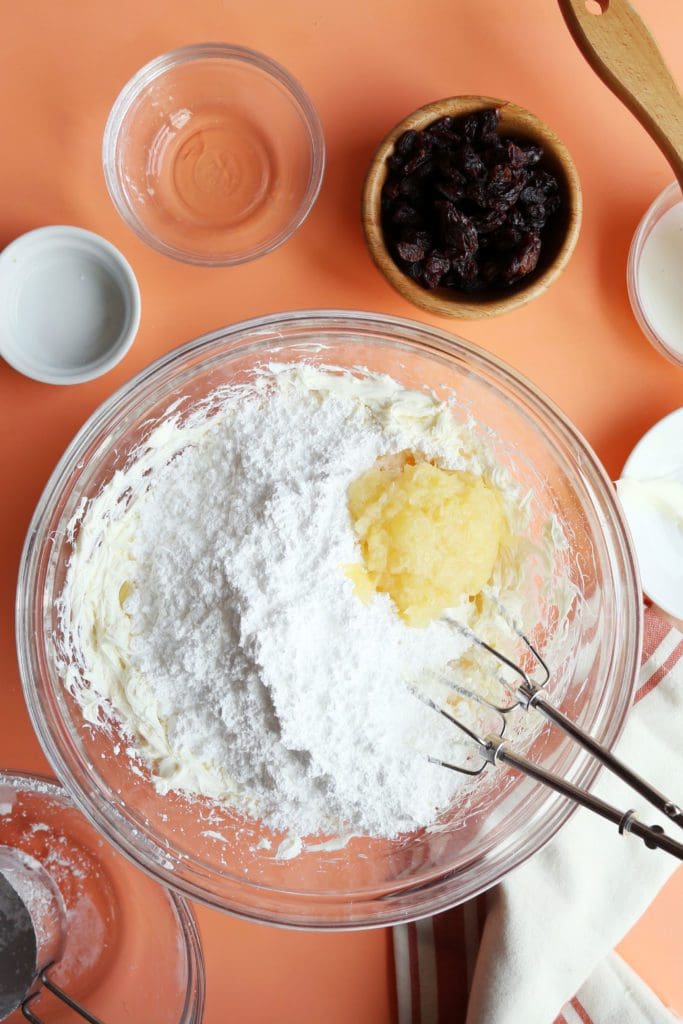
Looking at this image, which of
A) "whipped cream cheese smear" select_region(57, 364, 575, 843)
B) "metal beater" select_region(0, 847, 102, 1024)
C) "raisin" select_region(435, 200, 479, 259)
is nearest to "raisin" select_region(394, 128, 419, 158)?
"raisin" select_region(435, 200, 479, 259)

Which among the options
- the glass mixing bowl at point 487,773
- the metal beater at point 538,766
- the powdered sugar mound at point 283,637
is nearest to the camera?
the metal beater at point 538,766

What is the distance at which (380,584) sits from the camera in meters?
1.30

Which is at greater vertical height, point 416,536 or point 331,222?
point 331,222

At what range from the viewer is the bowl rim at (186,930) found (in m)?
1.51

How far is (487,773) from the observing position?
1419mm

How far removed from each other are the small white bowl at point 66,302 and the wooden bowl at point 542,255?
43 cm

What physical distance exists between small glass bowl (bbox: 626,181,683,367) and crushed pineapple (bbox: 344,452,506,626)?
529mm

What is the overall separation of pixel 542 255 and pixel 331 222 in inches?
15.3

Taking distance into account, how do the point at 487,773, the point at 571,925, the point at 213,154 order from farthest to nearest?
1. the point at 213,154
2. the point at 571,925
3. the point at 487,773

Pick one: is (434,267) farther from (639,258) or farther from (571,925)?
(571,925)

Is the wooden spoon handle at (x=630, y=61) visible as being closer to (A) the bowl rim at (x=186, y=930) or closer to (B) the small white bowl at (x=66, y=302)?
(B) the small white bowl at (x=66, y=302)

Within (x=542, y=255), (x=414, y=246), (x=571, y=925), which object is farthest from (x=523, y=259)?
(x=571, y=925)

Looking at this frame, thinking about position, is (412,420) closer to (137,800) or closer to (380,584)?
(380,584)

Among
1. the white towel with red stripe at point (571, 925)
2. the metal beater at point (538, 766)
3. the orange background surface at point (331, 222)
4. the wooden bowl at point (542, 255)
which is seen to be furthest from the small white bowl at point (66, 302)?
the white towel with red stripe at point (571, 925)
